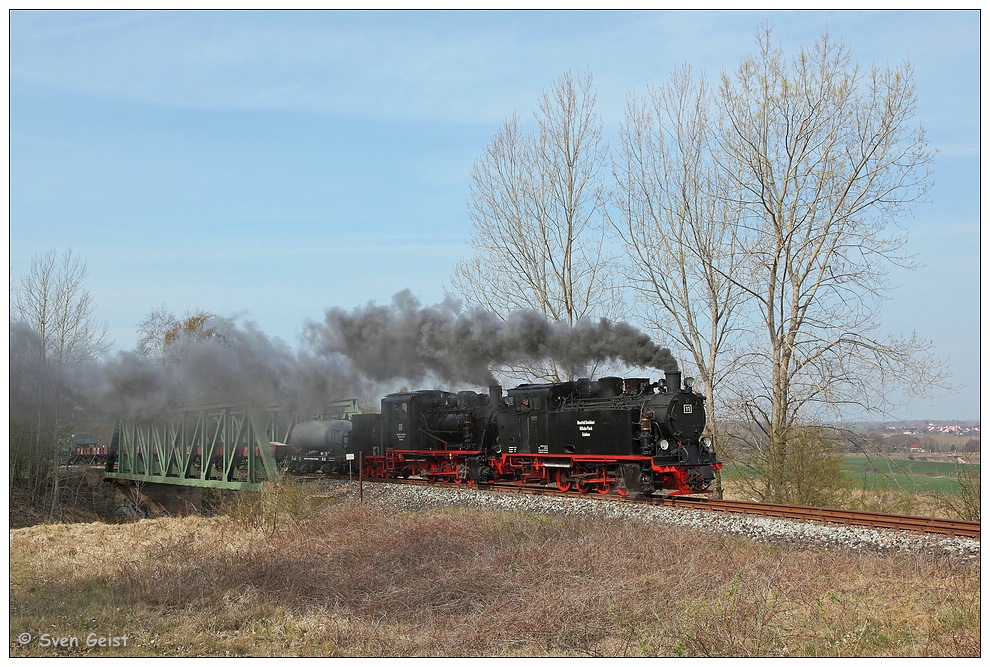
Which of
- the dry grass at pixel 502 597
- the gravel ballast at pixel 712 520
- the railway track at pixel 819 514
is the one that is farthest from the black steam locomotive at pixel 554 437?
the dry grass at pixel 502 597

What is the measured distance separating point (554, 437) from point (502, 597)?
31.8 feet

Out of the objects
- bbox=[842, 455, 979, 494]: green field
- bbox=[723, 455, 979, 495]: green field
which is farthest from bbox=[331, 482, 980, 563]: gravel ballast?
bbox=[723, 455, 979, 495]: green field

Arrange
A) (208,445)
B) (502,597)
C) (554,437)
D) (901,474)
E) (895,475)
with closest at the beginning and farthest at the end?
1. (502,597)
2. (901,474)
3. (895,475)
4. (554,437)
5. (208,445)

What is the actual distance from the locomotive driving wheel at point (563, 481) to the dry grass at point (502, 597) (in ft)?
15.2

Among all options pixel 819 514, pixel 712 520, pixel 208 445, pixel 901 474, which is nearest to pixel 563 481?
pixel 712 520

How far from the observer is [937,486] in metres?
16.6

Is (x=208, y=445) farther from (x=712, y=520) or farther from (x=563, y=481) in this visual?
(x=712, y=520)

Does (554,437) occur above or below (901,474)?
above

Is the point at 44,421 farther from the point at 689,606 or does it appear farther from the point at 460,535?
the point at 689,606

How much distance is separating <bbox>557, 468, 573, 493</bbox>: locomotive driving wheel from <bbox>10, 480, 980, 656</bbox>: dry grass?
4631mm

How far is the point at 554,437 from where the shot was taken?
20.0m

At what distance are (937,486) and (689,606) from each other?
9.42 meters

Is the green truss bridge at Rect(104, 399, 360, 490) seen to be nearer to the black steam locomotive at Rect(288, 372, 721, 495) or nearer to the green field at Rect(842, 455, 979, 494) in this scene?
the black steam locomotive at Rect(288, 372, 721, 495)

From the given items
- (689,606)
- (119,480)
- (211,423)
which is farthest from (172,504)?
(689,606)
